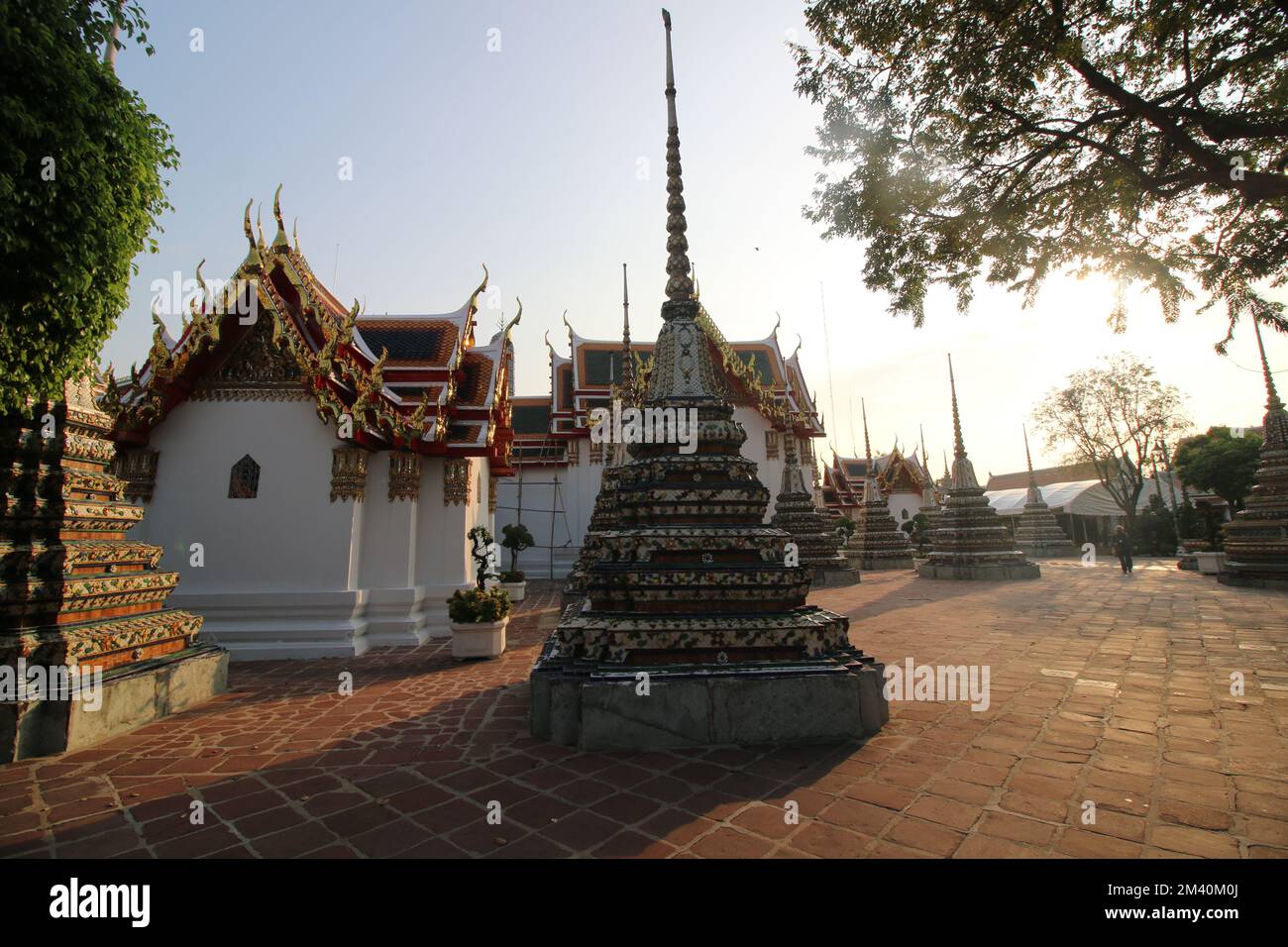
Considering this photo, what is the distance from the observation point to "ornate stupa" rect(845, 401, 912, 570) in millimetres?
23047

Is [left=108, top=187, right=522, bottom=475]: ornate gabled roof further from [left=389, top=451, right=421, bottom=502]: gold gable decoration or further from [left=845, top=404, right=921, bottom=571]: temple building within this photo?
[left=845, top=404, right=921, bottom=571]: temple building

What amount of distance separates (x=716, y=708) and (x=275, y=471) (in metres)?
8.21

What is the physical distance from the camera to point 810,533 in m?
18.9

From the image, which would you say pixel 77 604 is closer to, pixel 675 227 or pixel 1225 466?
pixel 675 227

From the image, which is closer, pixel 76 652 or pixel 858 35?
pixel 76 652

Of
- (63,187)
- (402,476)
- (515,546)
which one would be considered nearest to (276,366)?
(402,476)

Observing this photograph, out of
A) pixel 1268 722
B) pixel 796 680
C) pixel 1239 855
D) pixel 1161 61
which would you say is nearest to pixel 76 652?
pixel 796 680

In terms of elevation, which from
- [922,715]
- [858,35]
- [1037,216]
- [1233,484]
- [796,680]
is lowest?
[922,715]

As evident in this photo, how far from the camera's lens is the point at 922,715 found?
4.48 m

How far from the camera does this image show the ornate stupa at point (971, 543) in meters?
17.1

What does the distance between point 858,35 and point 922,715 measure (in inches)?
255

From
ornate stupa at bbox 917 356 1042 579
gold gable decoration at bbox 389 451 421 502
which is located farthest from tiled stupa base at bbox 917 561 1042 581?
gold gable decoration at bbox 389 451 421 502
